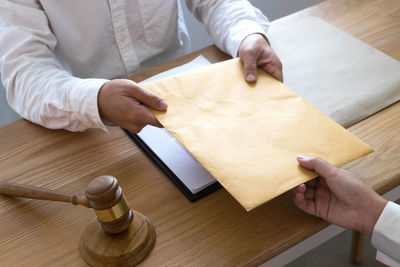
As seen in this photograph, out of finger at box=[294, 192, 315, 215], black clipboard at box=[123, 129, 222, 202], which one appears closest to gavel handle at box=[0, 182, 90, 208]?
black clipboard at box=[123, 129, 222, 202]

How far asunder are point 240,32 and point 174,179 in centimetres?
46

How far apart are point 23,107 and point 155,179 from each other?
1.30ft

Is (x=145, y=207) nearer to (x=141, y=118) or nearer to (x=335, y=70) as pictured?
(x=141, y=118)

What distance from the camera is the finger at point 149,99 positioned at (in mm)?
772

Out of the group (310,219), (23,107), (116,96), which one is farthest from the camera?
(23,107)

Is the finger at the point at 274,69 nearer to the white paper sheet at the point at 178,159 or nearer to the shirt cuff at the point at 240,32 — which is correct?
the shirt cuff at the point at 240,32

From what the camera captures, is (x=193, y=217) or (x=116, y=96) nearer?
(x=193, y=217)

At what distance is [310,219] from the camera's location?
27.7 inches

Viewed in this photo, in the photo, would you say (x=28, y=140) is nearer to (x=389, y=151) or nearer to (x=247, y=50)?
(x=247, y=50)

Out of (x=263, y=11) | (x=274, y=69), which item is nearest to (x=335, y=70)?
(x=274, y=69)

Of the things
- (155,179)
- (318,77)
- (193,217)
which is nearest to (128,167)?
(155,179)

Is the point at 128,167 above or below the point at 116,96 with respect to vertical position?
below

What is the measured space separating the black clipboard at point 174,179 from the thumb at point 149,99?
11cm

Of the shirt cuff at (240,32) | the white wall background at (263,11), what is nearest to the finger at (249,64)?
the shirt cuff at (240,32)
